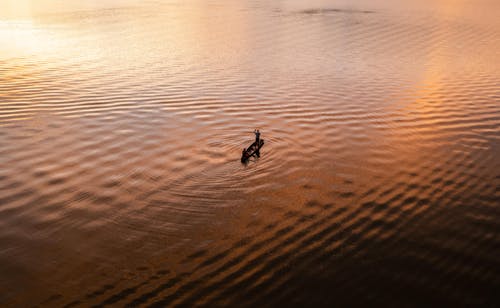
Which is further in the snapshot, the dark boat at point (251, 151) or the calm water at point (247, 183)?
the dark boat at point (251, 151)

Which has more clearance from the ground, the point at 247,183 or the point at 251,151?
the point at 251,151

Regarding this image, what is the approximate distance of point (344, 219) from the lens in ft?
32.0

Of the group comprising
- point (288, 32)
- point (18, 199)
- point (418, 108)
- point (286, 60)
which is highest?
point (288, 32)

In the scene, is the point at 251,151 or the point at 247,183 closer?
the point at 247,183

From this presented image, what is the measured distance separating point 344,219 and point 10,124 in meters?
12.7

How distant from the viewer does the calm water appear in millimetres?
7902

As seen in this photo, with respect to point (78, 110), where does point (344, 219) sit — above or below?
below

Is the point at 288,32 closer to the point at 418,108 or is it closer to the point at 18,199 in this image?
the point at 418,108

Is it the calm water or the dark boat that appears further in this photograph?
the dark boat

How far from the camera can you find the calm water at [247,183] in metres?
7.90

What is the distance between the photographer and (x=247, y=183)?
1104 cm

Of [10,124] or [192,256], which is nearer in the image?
[192,256]

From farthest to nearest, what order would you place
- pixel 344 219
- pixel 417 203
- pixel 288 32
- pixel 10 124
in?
pixel 288 32 < pixel 10 124 < pixel 417 203 < pixel 344 219

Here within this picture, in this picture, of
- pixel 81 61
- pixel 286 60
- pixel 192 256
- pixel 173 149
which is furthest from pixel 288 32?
pixel 192 256
